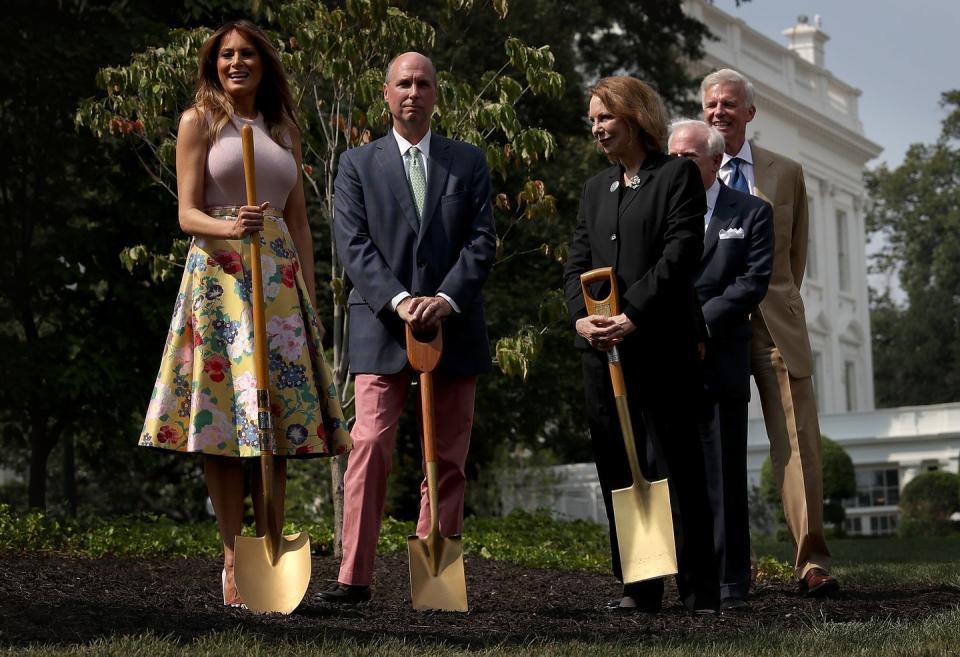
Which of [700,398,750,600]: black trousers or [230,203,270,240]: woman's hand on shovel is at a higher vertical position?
[230,203,270,240]: woman's hand on shovel

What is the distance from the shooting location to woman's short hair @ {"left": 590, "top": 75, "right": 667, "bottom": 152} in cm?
668

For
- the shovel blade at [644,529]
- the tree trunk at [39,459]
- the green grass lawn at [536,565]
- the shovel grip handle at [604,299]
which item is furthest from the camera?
the tree trunk at [39,459]

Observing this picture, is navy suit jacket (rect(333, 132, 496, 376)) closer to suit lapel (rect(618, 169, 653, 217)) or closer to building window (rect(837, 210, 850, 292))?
suit lapel (rect(618, 169, 653, 217))

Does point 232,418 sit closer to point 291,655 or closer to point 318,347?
point 318,347

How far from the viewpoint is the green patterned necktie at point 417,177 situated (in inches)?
269

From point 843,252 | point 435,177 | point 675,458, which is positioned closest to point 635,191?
point 435,177

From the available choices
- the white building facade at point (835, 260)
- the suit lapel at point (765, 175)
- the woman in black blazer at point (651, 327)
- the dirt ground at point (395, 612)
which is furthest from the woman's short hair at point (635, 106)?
the white building facade at point (835, 260)

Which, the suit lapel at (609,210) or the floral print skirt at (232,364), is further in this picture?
the suit lapel at (609,210)

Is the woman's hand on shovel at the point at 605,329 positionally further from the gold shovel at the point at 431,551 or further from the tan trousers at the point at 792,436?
the tan trousers at the point at 792,436

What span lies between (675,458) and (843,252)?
168 feet

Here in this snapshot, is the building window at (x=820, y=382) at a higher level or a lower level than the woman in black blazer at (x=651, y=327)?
higher

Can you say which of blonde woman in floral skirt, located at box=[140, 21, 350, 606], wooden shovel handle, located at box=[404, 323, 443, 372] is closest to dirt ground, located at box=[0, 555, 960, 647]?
blonde woman in floral skirt, located at box=[140, 21, 350, 606]

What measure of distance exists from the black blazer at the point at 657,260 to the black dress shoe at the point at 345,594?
4.28ft

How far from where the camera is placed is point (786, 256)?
8.05 m
